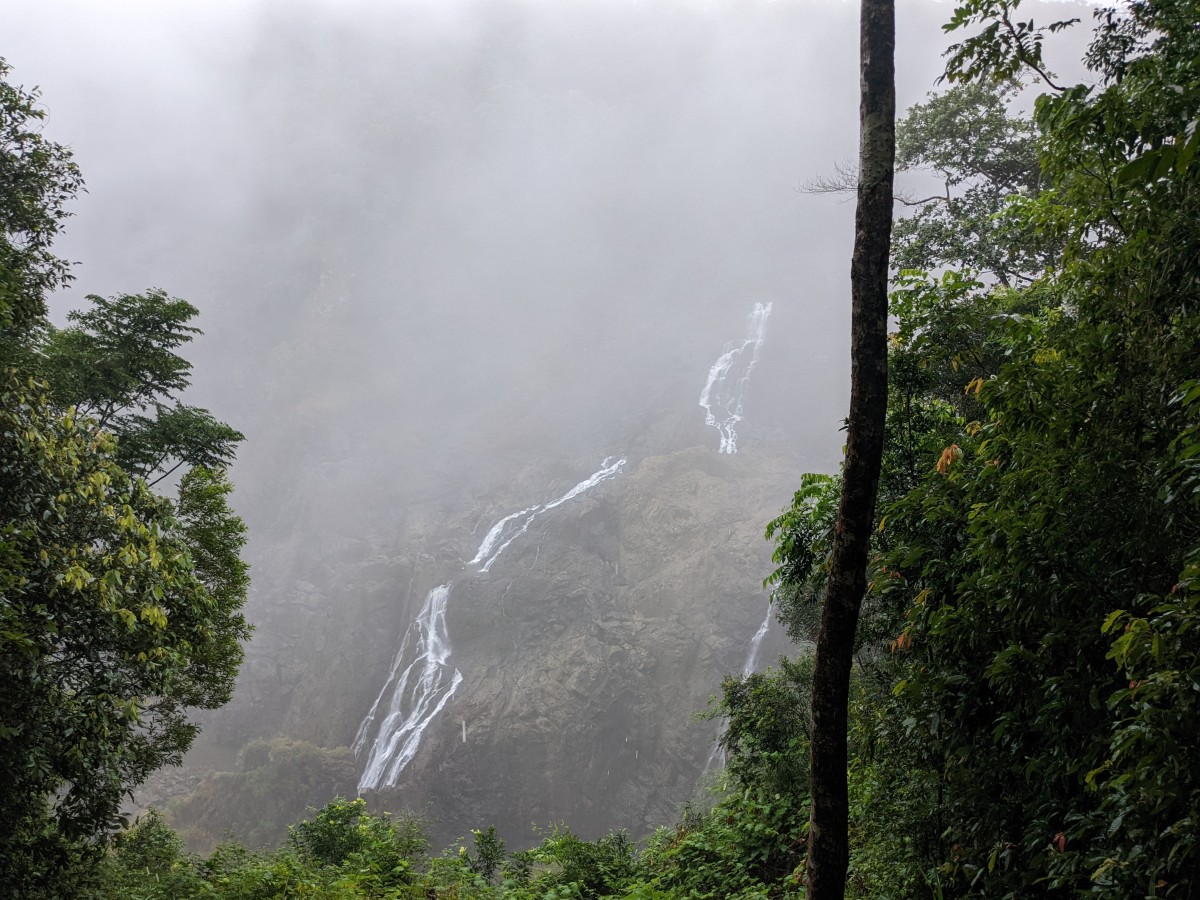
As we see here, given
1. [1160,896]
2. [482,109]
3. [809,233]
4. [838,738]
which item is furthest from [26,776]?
[482,109]

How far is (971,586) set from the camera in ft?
10.8

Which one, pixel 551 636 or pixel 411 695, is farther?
pixel 551 636

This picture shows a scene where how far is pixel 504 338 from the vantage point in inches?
2749

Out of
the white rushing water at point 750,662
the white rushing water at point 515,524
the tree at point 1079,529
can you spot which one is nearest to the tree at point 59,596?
the tree at point 1079,529

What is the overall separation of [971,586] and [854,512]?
74 cm

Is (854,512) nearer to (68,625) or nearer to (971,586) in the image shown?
(971,586)

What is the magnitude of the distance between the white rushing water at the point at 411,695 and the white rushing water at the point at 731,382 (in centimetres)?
2060

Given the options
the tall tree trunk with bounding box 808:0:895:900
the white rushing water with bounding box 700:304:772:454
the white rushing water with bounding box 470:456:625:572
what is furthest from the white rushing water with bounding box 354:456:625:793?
the tall tree trunk with bounding box 808:0:895:900

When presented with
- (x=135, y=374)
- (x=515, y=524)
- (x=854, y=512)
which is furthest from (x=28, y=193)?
(x=515, y=524)

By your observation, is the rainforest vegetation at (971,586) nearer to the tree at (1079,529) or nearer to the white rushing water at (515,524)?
the tree at (1079,529)

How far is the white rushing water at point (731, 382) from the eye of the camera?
5166cm

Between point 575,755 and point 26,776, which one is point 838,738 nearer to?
point 26,776

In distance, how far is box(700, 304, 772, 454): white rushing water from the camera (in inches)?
2034

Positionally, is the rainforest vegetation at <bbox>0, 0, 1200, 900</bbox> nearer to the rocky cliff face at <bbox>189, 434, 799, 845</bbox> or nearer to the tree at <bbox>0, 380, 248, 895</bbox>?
the tree at <bbox>0, 380, 248, 895</bbox>
